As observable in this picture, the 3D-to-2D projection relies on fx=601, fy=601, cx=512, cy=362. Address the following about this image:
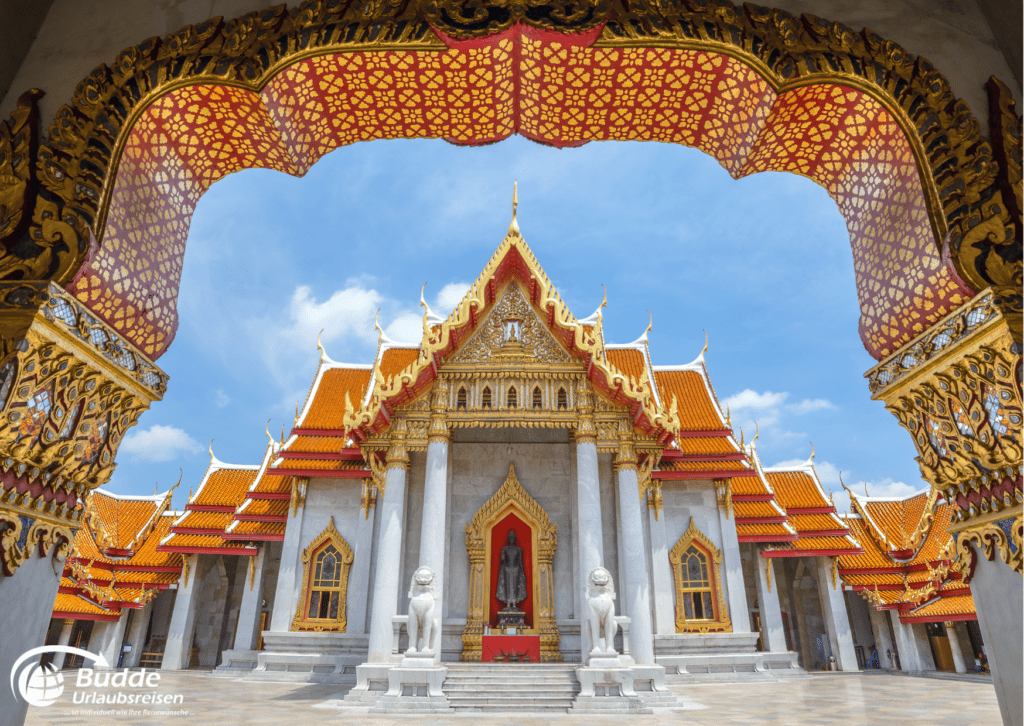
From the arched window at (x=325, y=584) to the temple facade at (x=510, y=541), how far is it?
44 mm

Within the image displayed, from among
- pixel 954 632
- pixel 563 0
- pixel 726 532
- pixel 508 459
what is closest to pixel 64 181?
pixel 563 0

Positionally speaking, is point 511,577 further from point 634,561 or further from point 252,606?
point 252,606

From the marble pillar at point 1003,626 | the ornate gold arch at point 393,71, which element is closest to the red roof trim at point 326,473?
the ornate gold arch at point 393,71

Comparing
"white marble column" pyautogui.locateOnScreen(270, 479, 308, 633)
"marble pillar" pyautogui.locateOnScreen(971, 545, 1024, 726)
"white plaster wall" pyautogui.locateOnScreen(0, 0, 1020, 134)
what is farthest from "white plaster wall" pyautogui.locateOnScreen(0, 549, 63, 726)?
"white marble column" pyautogui.locateOnScreen(270, 479, 308, 633)

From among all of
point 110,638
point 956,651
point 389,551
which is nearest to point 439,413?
point 389,551

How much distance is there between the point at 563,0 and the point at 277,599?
13.3m

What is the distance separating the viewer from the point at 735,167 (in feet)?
12.9

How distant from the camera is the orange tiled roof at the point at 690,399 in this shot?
15406 millimetres

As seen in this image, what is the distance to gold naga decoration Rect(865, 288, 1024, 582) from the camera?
2.49 meters

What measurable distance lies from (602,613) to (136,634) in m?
→ 16.2

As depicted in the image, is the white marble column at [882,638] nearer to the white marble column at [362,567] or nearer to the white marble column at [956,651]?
the white marble column at [956,651]

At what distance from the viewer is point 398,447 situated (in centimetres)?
1086

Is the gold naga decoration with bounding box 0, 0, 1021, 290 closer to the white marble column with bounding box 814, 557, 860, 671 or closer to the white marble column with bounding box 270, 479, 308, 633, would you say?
the white marble column with bounding box 270, 479, 308, 633

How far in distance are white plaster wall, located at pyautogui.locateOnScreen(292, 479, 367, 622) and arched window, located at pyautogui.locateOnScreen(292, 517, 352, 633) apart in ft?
0.50
